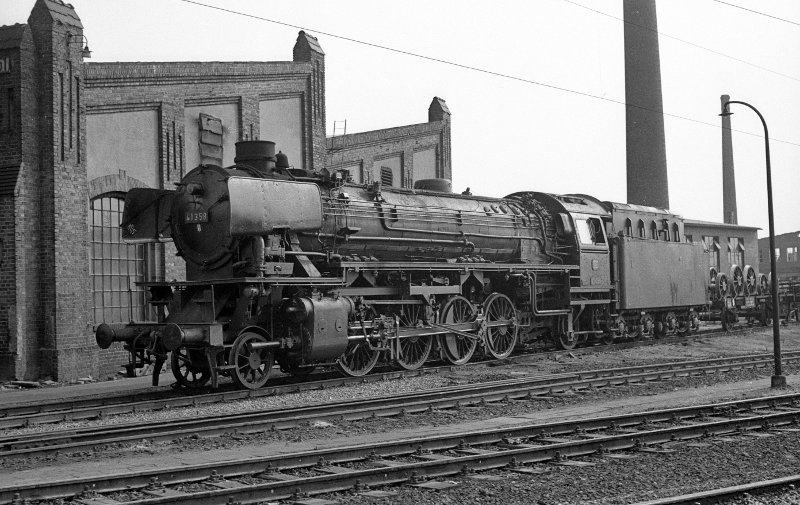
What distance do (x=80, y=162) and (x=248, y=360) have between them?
700 centimetres

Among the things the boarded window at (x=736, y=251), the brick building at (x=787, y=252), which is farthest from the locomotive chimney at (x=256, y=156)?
the brick building at (x=787, y=252)

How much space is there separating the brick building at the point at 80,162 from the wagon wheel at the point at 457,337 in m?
6.69

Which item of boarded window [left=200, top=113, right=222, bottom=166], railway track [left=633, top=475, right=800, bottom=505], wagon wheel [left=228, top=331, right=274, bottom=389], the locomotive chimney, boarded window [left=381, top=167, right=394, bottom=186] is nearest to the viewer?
railway track [left=633, top=475, right=800, bottom=505]

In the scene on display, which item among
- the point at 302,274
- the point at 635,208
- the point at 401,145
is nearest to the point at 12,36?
the point at 302,274

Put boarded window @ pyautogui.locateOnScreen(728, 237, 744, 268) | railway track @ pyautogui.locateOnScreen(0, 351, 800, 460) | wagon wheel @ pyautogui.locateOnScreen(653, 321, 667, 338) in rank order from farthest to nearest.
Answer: boarded window @ pyautogui.locateOnScreen(728, 237, 744, 268) < wagon wheel @ pyautogui.locateOnScreen(653, 321, 667, 338) < railway track @ pyautogui.locateOnScreen(0, 351, 800, 460)

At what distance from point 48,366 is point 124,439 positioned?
8.72 m

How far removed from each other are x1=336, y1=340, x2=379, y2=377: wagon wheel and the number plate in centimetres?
338

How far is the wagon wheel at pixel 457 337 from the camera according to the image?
18078 mm

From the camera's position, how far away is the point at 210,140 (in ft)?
72.0

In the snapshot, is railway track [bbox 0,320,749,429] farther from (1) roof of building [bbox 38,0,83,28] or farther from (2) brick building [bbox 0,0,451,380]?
(1) roof of building [bbox 38,0,83,28]

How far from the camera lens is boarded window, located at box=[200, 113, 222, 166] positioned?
2169 cm

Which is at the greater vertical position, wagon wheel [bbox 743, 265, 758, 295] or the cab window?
the cab window

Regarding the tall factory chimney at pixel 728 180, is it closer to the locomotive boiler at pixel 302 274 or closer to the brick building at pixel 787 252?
the brick building at pixel 787 252

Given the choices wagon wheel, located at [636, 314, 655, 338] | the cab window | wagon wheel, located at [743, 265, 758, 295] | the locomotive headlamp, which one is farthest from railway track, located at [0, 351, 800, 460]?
wagon wheel, located at [743, 265, 758, 295]
